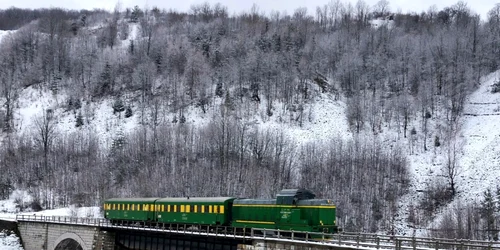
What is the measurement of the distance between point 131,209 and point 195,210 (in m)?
12.3

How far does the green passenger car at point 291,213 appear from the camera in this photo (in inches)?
1362

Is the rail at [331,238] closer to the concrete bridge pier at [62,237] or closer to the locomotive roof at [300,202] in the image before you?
the concrete bridge pier at [62,237]

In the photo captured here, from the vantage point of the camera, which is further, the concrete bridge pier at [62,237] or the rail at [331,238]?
the concrete bridge pier at [62,237]

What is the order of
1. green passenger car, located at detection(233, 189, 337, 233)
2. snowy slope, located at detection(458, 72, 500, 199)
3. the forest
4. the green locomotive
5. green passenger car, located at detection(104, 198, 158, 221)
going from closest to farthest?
green passenger car, located at detection(233, 189, 337, 233) < the green locomotive < green passenger car, located at detection(104, 198, 158, 221) < snowy slope, located at detection(458, 72, 500, 199) < the forest

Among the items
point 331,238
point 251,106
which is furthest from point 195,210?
point 251,106

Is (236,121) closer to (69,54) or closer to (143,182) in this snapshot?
(143,182)

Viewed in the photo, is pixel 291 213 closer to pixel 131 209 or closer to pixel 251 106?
pixel 131 209

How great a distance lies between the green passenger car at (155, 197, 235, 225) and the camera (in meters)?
42.1

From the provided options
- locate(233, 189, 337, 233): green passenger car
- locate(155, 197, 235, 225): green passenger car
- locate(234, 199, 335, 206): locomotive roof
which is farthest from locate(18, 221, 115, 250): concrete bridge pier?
locate(233, 189, 337, 233): green passenger car

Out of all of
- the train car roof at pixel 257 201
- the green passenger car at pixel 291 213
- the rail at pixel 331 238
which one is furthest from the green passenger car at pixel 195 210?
the green passenger car at pixel 291 213

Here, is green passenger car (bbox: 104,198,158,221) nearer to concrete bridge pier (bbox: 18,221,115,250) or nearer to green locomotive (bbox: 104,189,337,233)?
green locomotive (bbox: 104,189,337,233)

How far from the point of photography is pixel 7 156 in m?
96.7

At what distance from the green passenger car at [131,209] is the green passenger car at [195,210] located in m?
1.48

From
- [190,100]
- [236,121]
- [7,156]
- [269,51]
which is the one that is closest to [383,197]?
[236,121]
